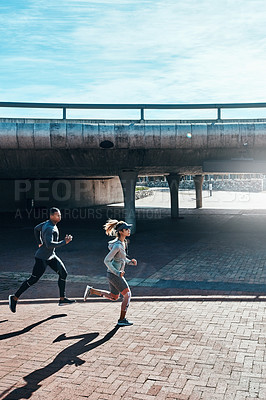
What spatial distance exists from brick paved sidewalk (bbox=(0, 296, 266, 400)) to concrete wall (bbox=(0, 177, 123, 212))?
74.8 ft

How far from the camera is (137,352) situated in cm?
604

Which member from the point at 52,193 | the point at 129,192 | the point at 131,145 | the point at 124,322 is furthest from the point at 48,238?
the point at 52,193

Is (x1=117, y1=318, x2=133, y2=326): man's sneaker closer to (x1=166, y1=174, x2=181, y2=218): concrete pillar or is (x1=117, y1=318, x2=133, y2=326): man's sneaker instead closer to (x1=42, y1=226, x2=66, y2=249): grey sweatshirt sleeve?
(x1=42, y1=226, x2=66, y2=249): grey sweatshirt sleeve

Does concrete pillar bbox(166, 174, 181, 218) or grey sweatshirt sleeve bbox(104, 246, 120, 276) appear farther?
concrete pillar bbox(166, 174, 181, 218)

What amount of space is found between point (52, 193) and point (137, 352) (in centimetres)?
2749

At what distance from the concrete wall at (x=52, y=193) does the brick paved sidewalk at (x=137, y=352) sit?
22.8 meters

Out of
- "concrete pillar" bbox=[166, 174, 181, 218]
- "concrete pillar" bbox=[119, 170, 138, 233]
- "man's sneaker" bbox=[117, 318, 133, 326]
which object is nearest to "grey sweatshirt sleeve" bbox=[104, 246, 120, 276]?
"man's sneaker" bbox=[117, 318, 133, 326]

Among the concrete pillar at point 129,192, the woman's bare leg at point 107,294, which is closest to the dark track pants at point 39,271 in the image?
the woman's bare leg at point 107,294

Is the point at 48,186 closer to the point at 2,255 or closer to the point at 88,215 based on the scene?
the point at 88,215

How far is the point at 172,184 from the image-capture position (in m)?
27.5

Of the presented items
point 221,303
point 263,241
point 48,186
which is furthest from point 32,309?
point 48,186

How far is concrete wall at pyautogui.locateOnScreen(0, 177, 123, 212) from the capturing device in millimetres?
30406

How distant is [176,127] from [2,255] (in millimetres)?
7724

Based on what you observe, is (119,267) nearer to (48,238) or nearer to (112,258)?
(112,258)
